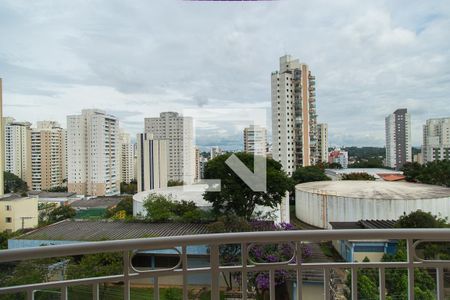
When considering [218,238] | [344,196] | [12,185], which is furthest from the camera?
[344,196]

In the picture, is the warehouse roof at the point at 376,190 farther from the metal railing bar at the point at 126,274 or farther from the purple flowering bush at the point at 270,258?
the metal railing bar at the point at 126,274

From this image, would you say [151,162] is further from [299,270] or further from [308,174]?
[299,270]

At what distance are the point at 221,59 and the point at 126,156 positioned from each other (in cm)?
150

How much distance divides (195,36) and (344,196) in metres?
2.99

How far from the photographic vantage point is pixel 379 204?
4.21 metres

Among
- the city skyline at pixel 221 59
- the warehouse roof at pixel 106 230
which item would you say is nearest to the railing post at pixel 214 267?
the city skyline at pixel 221 59

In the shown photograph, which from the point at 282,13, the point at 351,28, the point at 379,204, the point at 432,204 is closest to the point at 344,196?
the point at 379,204

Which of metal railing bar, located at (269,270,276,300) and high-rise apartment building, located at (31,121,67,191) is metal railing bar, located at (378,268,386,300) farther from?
high-rise apartment building, located at (31,121,67,191)

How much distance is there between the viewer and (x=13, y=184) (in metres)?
2.60

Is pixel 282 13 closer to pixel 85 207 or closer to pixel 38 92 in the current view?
pixel 38 92

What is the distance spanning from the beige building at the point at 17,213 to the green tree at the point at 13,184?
2.8 inches

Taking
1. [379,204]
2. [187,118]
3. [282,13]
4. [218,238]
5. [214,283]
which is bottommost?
[379,204]

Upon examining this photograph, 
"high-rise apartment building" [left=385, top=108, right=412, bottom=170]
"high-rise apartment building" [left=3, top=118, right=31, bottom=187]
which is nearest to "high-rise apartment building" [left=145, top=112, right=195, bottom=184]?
"high-rise apartment building" [left=3, top=118, right=31, bottom=187]

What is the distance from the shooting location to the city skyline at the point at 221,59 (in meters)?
2.51
